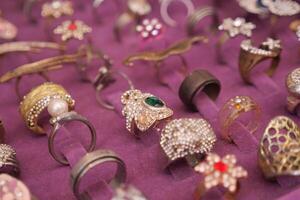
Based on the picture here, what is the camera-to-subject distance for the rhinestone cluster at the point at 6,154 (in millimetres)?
1349

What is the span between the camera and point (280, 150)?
1274 millimetres

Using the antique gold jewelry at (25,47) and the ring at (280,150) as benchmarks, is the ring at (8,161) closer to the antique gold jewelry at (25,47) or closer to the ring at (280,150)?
the antique gold jewelry at (25,47)

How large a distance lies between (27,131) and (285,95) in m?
0.96

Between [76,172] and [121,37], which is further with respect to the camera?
[121,37]

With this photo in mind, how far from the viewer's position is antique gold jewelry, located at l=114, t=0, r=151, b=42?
198 cm

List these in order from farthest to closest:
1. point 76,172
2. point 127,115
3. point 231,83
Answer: point 231,83, point 127,115, point 76,172

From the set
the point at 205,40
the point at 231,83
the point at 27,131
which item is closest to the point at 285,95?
the point at 231,83

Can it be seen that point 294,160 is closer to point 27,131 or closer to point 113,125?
point 113,125

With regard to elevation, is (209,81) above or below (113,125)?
above

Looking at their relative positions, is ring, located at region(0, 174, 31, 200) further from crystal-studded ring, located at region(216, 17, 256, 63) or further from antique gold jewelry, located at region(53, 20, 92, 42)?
crystal-studded ring, located at region(216, 17, 256, 63)

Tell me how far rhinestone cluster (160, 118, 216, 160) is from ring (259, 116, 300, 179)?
162 mm

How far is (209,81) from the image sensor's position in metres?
1.53

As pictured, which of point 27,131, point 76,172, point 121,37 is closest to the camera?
point 76,172

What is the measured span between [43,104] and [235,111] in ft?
2.09
